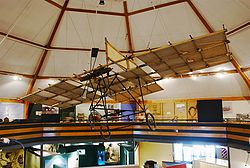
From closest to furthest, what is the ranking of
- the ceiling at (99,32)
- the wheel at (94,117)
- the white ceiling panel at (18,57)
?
the wheel at (94,117), the ceiling at (99,32), the white ceiling panel at (18,57)

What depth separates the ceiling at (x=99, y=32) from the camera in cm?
998

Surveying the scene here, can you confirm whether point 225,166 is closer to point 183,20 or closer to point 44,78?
point 183,20

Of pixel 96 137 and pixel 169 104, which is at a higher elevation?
pixel 169 104

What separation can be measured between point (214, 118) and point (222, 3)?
4.32 m

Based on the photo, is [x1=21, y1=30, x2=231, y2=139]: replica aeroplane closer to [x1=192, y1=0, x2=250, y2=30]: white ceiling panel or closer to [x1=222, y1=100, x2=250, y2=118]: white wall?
[x1=192, y1=0, x2=250, y2=30]: white ceiling panel

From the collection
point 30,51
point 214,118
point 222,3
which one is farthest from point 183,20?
point 30,51

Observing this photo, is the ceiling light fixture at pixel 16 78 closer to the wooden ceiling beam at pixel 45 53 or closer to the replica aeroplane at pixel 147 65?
the wooden ceiling beam at pixel 45 53

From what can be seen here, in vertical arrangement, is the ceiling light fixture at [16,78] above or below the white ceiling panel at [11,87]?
above

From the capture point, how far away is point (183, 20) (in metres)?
10.9

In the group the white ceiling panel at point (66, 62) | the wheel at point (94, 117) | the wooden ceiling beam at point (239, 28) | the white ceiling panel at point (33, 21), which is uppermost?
the white ceiling panel at point (33, 21)

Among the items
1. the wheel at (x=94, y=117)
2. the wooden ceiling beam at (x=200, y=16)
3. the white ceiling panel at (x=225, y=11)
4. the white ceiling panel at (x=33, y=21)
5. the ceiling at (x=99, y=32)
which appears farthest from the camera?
the wooden ceiling beam at (x=200, y=16)

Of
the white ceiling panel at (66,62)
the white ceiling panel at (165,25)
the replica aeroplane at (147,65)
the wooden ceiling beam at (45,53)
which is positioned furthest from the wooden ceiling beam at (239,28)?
the wooden ceiling beam at (45,53)

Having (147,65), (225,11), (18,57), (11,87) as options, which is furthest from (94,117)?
(11,87)

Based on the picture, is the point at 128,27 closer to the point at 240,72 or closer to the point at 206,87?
the point at 206,87
